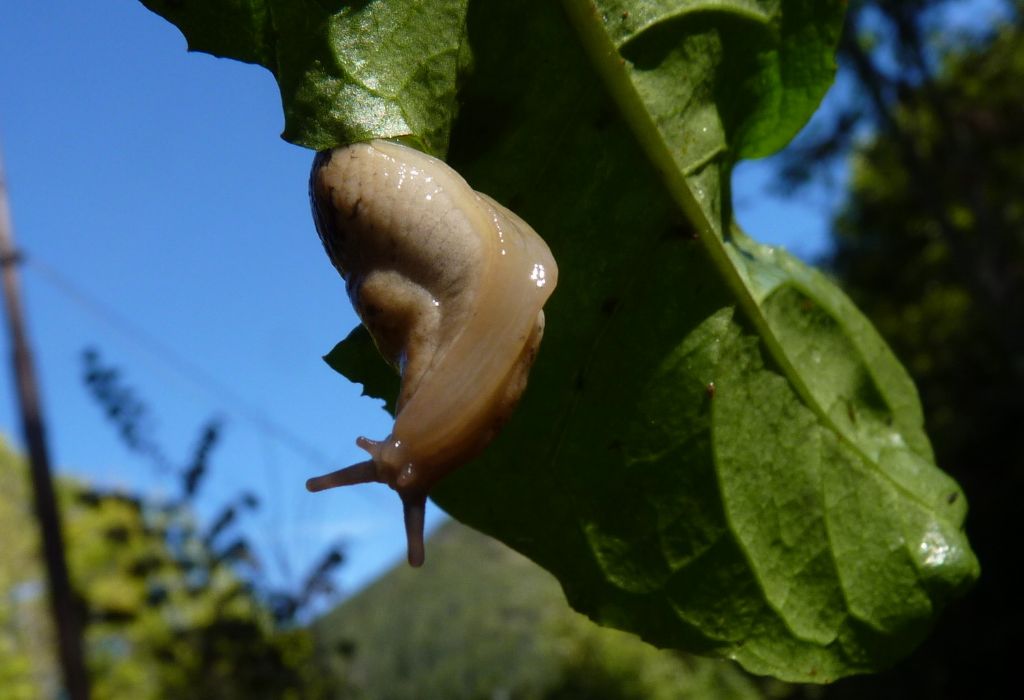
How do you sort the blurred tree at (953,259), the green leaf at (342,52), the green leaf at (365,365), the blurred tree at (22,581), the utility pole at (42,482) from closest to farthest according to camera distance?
1. the green leaf at (342,52)
2. the green leaf at (365,365)
3. the utility pole at (42,482)
4. the blurred tree at (953,259)
5. the blurred tree at (22,581)

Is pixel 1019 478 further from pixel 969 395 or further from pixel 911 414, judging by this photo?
pixel 911 414

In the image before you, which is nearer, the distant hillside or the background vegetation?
the background vegetation

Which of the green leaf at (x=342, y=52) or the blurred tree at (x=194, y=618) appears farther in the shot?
the blurred tree at (x=194, y=618)

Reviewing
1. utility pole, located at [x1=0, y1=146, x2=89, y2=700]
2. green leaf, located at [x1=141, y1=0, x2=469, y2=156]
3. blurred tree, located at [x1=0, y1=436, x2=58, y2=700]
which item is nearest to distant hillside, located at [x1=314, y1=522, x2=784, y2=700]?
utility pole, located at [x1=0, y1=146, x2=89, y2=700]

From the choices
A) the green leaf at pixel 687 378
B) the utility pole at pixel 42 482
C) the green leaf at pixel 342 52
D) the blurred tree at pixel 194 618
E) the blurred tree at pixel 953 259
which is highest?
the green leaf at pixel 342 52

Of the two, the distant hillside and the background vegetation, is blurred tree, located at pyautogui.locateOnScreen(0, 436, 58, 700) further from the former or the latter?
the distant hillside

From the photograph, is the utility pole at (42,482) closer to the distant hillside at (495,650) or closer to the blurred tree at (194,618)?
the blurred tree at (194,618)

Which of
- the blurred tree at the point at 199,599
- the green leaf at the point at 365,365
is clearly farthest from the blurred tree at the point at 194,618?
the green leaf at the point at 365,365
